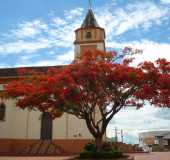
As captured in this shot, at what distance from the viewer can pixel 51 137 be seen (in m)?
45.9

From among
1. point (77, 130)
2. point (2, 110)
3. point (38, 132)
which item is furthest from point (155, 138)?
point (2, 110)

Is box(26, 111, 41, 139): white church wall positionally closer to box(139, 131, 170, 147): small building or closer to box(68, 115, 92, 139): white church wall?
box(68, 115, 92, 139): white church wall

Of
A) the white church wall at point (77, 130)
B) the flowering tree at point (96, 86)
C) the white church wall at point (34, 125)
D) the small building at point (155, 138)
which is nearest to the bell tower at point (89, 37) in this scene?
the white church wall at point (77, 130)

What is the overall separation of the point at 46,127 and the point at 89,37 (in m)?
14.1

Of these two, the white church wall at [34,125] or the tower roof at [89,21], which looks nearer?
the white church wall at [34,125]

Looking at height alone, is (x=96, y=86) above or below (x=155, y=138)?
above

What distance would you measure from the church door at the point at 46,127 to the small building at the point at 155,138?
45328 mm

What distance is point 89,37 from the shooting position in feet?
166

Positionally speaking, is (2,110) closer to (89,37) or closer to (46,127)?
(46,127)

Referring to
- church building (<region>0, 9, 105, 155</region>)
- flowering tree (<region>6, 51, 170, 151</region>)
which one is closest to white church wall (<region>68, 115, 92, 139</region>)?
church building (<region>0, 9, 105, 155</region>)

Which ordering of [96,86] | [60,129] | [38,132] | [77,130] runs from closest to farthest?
[96,86] → [77,130] → [60,129] → [38,132]

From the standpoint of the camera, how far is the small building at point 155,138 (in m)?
92.5

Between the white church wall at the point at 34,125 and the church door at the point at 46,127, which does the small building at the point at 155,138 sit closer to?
the church door at the point at 46,127

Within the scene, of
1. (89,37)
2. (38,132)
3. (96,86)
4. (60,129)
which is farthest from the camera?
(89,37)
